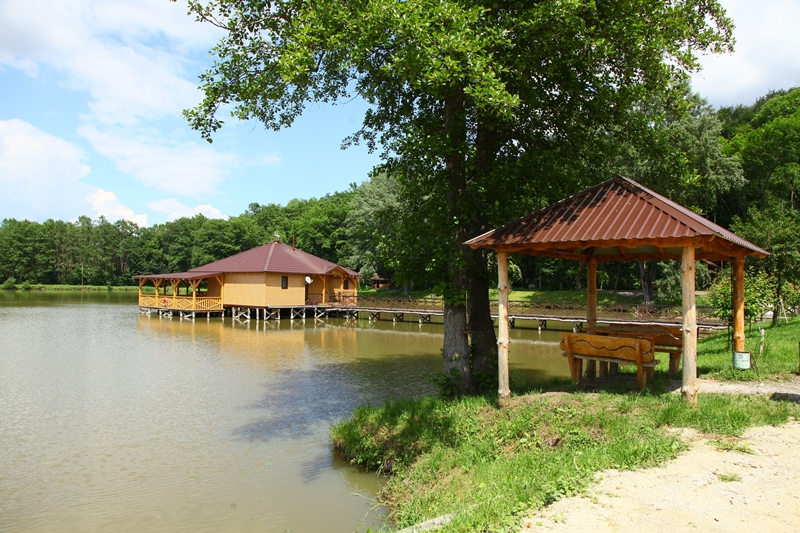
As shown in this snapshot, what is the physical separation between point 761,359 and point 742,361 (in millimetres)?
1842

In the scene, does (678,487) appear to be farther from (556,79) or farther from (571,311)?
(571,311)

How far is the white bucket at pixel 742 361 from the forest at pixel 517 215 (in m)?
3.96

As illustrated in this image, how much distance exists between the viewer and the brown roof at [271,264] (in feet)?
123

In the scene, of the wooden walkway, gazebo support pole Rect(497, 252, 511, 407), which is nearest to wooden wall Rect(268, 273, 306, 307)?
the wooden walkway

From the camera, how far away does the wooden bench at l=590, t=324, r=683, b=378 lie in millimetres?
10297

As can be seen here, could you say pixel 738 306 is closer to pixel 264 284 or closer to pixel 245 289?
pixel 264 284

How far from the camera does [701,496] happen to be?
4.96 metres

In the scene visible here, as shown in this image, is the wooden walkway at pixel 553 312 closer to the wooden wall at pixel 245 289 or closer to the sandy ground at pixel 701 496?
the wooden wall at pixel 245 289

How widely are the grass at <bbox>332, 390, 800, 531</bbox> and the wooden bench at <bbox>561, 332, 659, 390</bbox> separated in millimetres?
840

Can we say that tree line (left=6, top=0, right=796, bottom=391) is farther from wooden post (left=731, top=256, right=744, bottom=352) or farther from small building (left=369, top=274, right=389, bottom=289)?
small building (left=369, top=274, right=389, bottom=289)

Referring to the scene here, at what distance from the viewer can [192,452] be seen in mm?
9492

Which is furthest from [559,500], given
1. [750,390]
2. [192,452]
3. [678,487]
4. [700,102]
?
[700,102]

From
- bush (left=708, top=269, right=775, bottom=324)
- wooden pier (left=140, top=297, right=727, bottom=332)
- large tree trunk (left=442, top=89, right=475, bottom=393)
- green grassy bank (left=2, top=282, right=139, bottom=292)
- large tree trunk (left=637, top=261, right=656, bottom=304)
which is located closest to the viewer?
large tree trunk (left=442, top=89, right=475, bottom=393)

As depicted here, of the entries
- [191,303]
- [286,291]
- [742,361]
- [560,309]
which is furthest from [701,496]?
[191,303]
